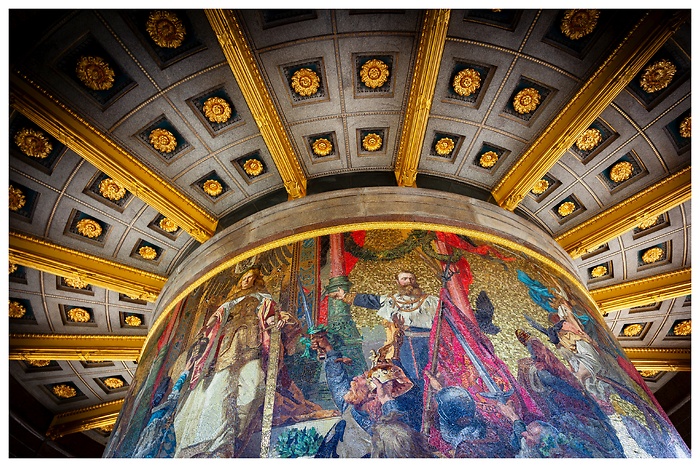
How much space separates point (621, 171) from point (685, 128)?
1.45 meters

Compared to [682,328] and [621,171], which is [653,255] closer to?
[621,171]

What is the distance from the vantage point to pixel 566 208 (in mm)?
12055

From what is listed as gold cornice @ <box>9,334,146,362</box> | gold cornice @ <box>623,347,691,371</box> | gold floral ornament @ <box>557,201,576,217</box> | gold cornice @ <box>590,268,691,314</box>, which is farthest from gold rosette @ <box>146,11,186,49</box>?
gold cornice @ <box>623,347,691,371</box>

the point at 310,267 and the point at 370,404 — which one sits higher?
the point at 310,267

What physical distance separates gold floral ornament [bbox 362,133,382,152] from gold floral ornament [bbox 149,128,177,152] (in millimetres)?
3841

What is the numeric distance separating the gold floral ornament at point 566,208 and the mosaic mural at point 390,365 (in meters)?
3.07

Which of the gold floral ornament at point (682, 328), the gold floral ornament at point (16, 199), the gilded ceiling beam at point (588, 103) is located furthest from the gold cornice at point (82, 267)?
the gold floral ornament at point (682, 328)

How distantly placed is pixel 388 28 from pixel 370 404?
6077 millimetres

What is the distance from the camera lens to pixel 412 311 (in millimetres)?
7797

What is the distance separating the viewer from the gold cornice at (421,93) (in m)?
8.28

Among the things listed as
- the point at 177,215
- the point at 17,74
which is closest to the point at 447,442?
the point at 177,215

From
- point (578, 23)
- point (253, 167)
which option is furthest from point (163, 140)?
point (578, 23)

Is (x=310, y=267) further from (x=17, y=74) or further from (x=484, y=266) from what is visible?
(x=17, y=74)

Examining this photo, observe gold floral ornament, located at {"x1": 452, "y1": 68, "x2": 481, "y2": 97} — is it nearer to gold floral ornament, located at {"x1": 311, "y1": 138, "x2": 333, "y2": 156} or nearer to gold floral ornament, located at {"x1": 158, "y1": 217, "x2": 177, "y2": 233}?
gold floral ornament, located at {"x1": 311, "y1": 138, "x2": 333, "y2": 156}
